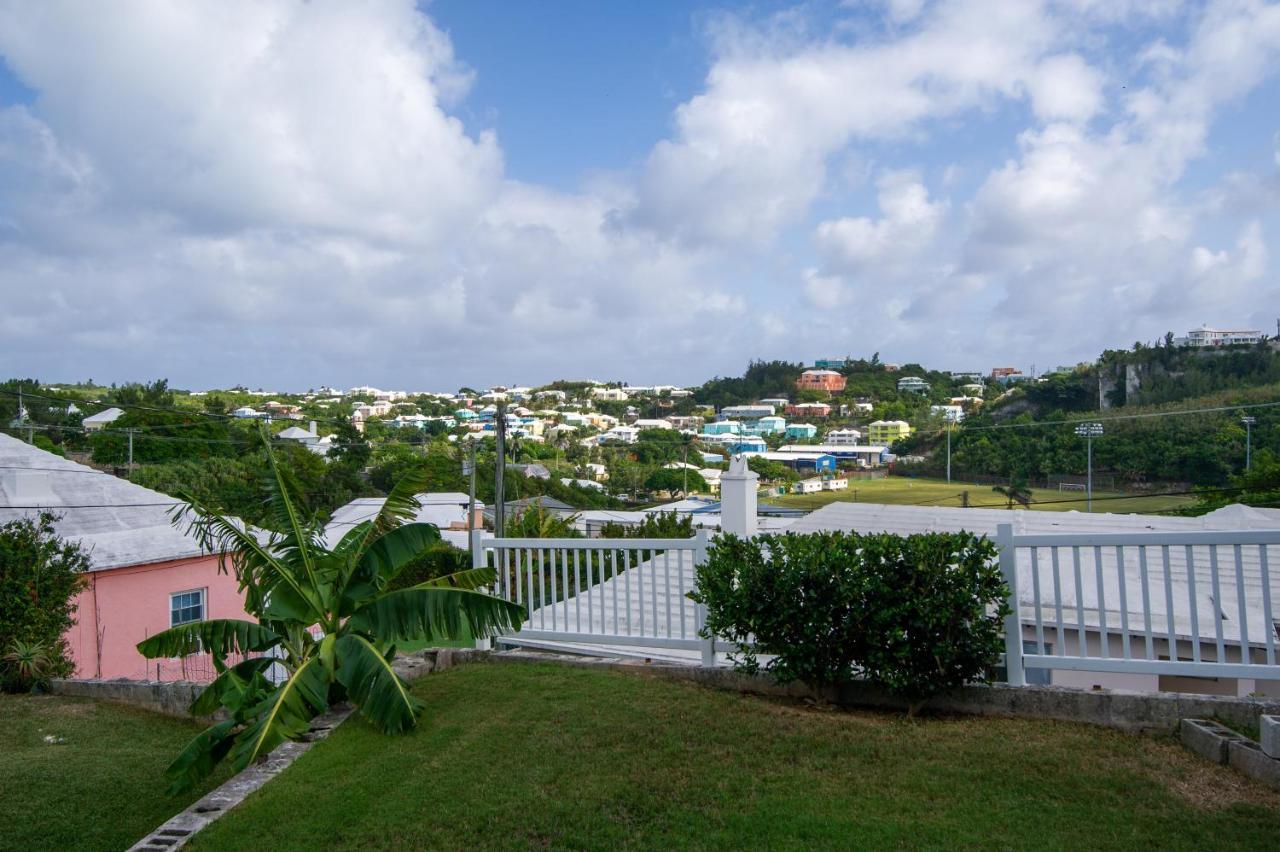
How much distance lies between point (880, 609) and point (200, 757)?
188 inches

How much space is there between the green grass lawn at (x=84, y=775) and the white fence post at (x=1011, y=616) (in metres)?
5.75

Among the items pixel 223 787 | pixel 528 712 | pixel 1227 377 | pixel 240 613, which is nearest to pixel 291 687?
pixel 223 787

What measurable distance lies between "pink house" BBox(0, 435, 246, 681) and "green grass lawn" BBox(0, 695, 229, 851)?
433cm

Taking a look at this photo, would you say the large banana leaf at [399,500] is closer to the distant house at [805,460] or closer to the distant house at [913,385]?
the distant house at [805,460]

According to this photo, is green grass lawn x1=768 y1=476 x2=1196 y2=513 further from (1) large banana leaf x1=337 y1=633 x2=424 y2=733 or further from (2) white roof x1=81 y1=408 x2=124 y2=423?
(2) white roof x1=81 y1=408 x2=124 y2=423

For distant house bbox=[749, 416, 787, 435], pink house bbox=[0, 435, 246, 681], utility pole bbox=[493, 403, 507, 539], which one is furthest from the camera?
distant house bbox=[749, 416, 787, 435]

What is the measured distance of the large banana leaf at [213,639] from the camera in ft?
22.3

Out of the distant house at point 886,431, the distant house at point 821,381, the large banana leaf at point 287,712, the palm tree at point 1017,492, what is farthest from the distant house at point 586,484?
the distant house at point 821,381

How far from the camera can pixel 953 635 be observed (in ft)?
16.5

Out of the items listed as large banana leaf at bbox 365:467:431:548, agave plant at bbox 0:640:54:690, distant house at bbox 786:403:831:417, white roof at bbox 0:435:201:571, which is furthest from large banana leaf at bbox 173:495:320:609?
distant house at bbox 786:403:831:417

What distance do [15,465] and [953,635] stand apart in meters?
17.3

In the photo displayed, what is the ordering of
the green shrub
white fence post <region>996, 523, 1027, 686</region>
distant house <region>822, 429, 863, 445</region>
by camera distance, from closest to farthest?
the green shrub, white fence post <region>996, 523, 1027, 686</region>, distant house <region>822, 429, 863, 445</region>

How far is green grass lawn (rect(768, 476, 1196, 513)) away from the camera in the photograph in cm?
2738

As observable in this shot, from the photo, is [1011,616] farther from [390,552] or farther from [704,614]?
[390,552]
